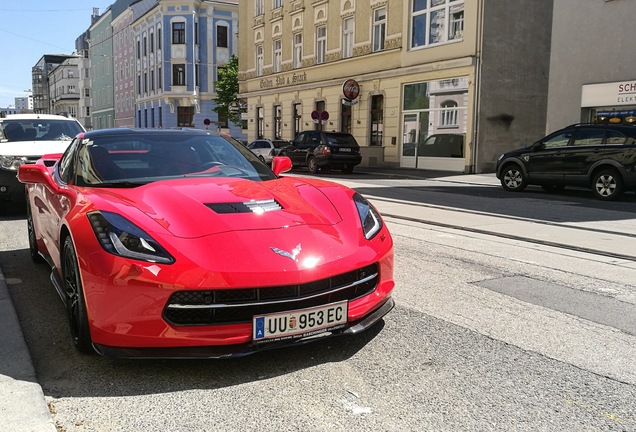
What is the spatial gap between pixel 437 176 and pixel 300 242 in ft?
62.9

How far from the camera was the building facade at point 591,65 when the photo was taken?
1898 centimetres

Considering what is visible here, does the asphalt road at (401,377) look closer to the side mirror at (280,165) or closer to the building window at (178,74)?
the side mirror at (280,165)

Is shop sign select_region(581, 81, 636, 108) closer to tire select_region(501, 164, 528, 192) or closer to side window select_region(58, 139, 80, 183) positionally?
tire select_region(501, 164, 528, 192)

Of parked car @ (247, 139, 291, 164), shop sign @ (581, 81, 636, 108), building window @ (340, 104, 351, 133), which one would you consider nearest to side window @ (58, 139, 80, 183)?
shop sign @ (581, 81, 636, 108)

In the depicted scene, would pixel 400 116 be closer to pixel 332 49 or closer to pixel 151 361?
pixel 332 49

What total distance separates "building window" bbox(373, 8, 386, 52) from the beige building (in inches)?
1.9

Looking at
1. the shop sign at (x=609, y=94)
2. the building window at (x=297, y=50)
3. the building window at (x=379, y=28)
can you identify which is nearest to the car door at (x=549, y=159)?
the shop sign at (x=609, y=94)

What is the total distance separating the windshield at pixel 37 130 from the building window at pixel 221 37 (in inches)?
1911

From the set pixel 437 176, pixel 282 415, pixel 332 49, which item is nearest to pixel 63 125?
pixel 282 415

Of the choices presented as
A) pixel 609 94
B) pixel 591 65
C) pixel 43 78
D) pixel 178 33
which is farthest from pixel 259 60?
pixel 43 78

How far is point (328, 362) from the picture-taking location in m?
3.38

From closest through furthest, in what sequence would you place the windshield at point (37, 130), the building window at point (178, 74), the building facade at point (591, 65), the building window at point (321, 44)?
the windshield at point (37, 130) < the building facade at point (591, 65) < the building window at point (321, 44) < the building window at point (178, 74)

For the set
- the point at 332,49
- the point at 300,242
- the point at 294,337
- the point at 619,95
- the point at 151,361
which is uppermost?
the point at 332,49

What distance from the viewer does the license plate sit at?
308 centimetres
